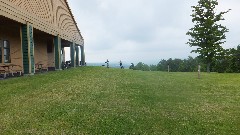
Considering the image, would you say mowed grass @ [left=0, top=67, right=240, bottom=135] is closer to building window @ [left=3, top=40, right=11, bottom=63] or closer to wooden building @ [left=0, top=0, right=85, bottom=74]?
wooden building @ [left=0, top=0, right=85, bottom=74]

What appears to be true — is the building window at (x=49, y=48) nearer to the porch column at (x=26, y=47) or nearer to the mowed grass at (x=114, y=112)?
the porch column at (x=26, y=47)

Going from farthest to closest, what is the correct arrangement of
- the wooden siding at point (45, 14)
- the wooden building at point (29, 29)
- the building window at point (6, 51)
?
the building window at point (6, 51), the wooden building at point (29, 29), the wooden siding at point (45, 14)

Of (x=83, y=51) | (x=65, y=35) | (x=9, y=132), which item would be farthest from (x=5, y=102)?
(x=83, y=51)

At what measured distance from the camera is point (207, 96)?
577 inches

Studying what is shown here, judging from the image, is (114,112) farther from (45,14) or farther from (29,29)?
(45,14)

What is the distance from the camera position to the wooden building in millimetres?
21562

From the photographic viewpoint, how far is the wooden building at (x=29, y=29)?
70.7 feet

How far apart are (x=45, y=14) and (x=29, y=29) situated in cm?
588

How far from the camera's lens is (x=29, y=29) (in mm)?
23453

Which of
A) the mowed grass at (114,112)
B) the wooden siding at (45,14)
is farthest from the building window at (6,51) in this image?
the mowed grass at (114,112)

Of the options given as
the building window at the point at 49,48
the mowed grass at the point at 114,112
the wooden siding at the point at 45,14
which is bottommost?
the mowed grass at the point at 114,112

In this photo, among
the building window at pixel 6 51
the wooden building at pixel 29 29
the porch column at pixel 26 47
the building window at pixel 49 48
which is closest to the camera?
the wooden building at pixel 29 29

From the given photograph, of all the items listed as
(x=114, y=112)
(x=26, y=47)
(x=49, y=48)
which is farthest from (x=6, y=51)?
(x=114, y=112)

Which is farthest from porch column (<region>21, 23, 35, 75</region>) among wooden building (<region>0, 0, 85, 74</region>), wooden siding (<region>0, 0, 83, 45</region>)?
wooden siding (<region>0, 0, 83, 45</region>)
